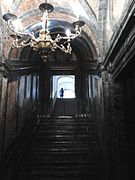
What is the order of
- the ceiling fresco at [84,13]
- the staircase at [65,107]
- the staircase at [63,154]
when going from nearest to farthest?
the staircase at [63,154]
the ceiling fresco at [84,13]
the staircase at [65,107]

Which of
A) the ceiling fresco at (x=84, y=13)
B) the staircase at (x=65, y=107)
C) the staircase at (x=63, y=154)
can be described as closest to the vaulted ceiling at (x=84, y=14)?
the ceiling fresco at (x=84, y=13)

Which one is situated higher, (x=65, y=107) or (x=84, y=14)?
(x=84, y=14)

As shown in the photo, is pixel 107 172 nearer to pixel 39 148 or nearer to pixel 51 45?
pixel 39 148

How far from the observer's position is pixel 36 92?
10070 mm

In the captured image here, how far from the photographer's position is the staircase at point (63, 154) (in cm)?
582

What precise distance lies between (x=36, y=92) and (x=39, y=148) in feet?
11.7

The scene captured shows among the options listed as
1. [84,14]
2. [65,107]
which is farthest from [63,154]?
[65,107]

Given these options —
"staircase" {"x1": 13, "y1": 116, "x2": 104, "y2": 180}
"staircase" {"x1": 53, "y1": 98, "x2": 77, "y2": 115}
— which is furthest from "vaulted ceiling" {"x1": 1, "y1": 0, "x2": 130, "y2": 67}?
"staircase" {"x1": 53, "y1": 98, "x2": 77, "y2": 115}

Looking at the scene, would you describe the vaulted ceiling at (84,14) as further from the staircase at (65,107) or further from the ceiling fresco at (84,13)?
the staircase at (65,107)

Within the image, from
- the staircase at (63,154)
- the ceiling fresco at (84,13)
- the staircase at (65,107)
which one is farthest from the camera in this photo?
the staircase at (65,107)

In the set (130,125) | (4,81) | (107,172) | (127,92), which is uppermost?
Answer: (4,81)

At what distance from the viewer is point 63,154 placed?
6617mm

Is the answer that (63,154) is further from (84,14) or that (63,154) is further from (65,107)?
(65,107)

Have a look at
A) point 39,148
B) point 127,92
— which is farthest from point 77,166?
point 127,92
